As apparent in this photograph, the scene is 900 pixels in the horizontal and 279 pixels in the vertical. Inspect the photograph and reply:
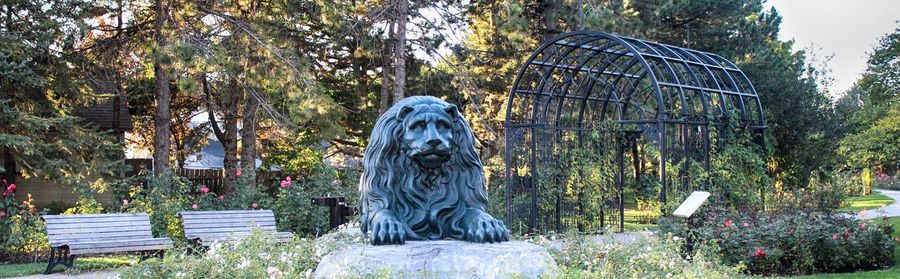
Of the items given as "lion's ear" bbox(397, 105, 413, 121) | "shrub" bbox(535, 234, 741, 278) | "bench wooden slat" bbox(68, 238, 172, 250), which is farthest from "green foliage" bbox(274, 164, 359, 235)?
"lion's ear" bbox(397, 105, 413, 121)

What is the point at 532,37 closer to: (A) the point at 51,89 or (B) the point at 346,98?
(B) the point at 346,98

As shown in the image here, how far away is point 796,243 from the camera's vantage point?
8359 millimetres

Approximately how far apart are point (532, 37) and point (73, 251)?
416 inches

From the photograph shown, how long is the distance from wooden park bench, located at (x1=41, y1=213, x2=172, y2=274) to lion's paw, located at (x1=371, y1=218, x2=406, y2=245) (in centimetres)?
499

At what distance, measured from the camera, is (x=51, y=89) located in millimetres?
12258

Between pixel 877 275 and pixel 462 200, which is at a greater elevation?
pixel 462 200

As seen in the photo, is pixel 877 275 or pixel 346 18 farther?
pixel 346 18

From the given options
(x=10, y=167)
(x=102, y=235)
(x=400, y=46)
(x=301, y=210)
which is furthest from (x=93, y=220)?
(x=400, y=46)

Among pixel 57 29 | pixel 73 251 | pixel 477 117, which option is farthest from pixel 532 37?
pixel 73 251

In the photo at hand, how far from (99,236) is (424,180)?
5.88 m

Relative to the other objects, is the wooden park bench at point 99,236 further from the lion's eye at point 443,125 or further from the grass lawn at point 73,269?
the lion's eye at point 443,125

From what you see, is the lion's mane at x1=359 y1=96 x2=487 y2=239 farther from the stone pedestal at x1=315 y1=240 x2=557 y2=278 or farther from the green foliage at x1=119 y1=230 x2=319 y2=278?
the green foliage at x1=119 y1=230 x2=319 y2=278

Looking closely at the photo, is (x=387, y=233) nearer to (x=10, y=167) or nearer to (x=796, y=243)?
(x=796, y=243)

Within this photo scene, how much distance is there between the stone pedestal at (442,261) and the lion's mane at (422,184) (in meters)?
0.42
